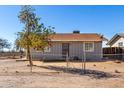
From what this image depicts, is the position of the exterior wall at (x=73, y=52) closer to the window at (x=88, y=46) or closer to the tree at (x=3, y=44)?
the window at (x=88, y=46)

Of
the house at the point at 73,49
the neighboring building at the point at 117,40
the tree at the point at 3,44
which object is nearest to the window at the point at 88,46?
the house at the point at 73,49

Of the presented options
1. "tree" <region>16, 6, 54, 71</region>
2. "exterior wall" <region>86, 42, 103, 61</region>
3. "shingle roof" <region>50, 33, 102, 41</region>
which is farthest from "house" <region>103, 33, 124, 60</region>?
"tree" <region>16, 6, 54, 71</region>

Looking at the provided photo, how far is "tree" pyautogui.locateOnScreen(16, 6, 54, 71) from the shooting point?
65.4 feet

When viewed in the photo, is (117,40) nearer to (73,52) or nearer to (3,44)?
(73,52)

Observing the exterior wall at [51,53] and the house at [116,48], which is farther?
the house at [116,48]

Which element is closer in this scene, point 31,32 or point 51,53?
point 31,32

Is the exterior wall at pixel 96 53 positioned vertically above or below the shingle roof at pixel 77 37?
below

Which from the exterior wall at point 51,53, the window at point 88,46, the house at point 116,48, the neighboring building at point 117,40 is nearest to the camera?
Answer: the exterior wall at point 51,53

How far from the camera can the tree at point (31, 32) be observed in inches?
785

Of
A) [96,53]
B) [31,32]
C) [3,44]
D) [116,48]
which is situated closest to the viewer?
[31,32]

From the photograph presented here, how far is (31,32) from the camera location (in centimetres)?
2027

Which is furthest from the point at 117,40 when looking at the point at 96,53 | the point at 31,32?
Result: the point at 31,32
